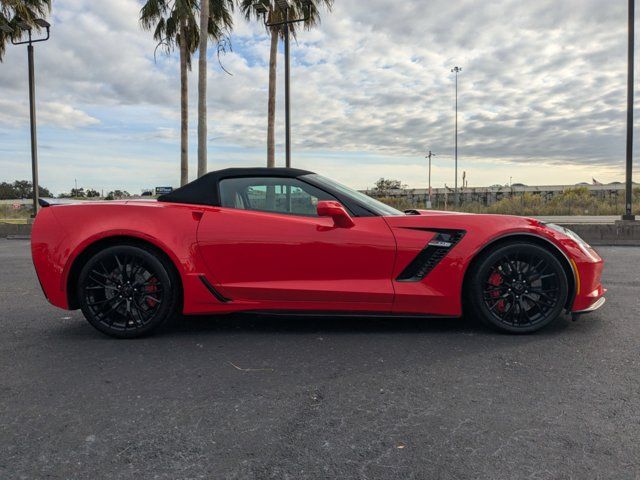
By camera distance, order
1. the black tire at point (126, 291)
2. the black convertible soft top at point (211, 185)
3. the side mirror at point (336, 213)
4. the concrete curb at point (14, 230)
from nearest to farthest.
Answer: the side mirror at point (336, 213) < the black tire at point (126, 291) < the black convertible soft top at point (211, 185) < the concrete curb at point (14, 230)

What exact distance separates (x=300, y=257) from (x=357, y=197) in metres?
0.69

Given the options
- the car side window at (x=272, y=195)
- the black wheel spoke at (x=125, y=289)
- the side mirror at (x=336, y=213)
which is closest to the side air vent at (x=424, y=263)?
the side mirror at (x=336, y=213)

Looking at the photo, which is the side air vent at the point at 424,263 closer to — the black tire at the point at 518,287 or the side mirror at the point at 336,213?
the black tire at the point at 518,287

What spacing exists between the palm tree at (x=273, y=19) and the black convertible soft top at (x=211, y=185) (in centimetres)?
1528

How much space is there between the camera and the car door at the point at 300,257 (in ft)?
12.4

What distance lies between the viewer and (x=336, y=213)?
3.66 meters

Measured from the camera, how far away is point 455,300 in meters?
3.80

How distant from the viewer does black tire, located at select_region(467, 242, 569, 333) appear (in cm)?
381

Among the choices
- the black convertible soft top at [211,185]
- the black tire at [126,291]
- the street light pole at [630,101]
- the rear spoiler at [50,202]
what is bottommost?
the black tire at [126,291]

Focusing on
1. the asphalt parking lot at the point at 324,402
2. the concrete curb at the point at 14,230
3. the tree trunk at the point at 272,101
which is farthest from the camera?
the tree trunk at the point at 272,101

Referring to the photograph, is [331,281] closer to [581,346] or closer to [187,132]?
[581,346]

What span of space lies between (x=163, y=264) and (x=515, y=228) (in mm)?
2671

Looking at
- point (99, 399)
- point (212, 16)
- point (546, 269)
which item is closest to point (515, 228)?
point (546, 269)

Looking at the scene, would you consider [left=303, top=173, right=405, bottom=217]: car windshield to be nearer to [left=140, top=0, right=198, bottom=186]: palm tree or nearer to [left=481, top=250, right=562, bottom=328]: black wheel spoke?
[left=481, top=250, right=562, bottom=328]: black wheel spoke
